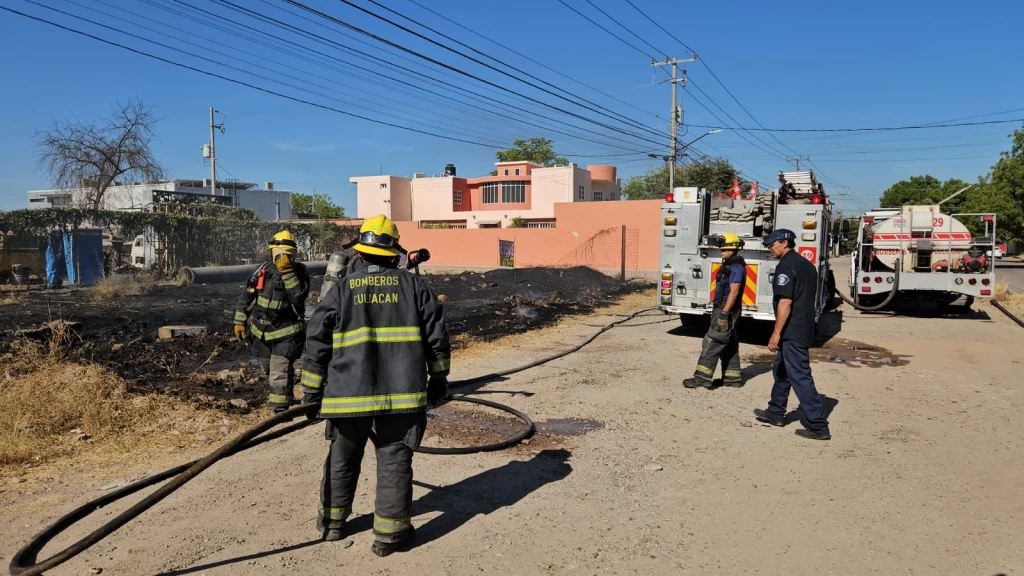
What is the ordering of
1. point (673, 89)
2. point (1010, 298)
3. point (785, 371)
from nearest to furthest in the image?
point (785, 371)
point (1010, 298)
point (673, 89)

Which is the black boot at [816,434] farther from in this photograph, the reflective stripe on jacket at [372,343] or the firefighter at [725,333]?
the reflective stripe on jacket at [372,343]

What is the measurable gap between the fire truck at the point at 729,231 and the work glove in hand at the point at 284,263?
6.43 m

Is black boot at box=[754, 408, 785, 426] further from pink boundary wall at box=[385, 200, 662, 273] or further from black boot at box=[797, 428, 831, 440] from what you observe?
pink boundary wall at box=[385, 200, 662, 273]

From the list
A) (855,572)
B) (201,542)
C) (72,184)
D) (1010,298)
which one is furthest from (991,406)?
(72,184)

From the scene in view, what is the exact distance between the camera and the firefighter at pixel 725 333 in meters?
7.17

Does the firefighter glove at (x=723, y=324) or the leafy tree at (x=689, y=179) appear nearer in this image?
the firefighter glove at (x=723, y=324)

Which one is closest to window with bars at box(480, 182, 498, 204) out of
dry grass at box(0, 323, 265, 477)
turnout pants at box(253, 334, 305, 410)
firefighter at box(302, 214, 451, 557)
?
dry grass at box(0, 323, 265, 477)

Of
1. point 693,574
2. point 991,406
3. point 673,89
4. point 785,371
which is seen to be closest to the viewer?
point 693,574

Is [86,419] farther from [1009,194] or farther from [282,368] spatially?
[1009,194]

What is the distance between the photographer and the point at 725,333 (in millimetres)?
7133

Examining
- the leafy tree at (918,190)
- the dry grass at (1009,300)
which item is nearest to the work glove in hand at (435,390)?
the dry grass at (1009,300)

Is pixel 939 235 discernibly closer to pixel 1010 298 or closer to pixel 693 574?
pixel 1010 298

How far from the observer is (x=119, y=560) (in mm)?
3318

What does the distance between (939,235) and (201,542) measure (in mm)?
14820
